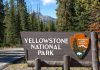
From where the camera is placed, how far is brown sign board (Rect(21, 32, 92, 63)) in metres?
11.1

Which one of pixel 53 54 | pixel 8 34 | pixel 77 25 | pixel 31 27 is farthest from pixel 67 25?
pixel 53 54

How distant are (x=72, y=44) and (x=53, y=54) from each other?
2.33 ft

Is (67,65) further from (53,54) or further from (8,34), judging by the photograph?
(8,34)

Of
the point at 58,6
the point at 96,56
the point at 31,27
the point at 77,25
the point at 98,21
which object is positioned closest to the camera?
the point at 96,56

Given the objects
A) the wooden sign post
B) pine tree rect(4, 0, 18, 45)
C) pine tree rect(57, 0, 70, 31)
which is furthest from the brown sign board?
pine tree rect(4, 0, 18, 45)

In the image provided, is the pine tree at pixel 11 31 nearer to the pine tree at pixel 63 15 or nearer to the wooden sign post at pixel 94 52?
the pine tree at pixel 63 15

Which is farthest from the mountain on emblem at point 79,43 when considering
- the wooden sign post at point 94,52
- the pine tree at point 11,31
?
the pine tree at point 11,31

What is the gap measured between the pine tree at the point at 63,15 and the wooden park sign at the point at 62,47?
51519 mm

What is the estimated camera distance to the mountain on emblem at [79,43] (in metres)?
11.0

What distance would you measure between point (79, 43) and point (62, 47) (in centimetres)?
56

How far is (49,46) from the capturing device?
36.7 ft

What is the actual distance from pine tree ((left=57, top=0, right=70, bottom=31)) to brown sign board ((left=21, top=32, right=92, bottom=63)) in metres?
51.5

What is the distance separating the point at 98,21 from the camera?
21.5m

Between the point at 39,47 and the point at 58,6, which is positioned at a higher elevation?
the point at 58,6
